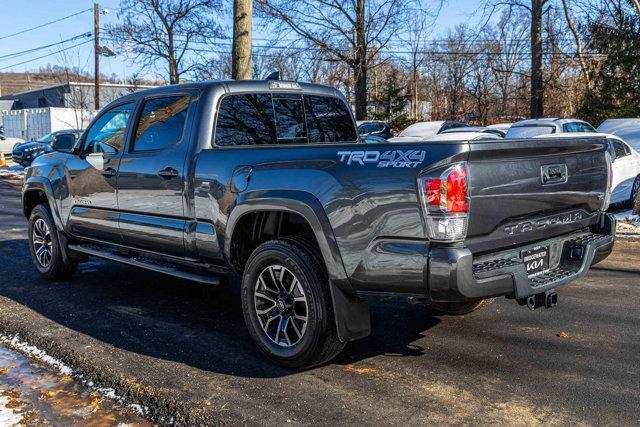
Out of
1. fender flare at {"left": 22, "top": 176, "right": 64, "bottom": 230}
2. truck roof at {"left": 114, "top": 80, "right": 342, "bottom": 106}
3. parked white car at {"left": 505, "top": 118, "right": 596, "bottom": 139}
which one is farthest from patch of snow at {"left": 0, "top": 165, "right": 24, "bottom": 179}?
truck roof at {"left": 114, "top": 80, "right": 342, "bottom": 106}

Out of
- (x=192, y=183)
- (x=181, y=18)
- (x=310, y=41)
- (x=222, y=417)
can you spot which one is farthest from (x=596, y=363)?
(x=181, y=18)

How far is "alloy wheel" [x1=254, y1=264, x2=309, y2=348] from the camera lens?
402 cm

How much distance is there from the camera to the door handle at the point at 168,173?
475cm

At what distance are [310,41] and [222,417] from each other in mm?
27719

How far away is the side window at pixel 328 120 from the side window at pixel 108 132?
5.52ft

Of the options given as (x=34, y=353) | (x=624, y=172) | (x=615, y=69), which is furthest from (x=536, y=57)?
(x=34, y=353)

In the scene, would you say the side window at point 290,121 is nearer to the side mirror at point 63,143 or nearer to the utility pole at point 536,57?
the side mirror at point 63,143

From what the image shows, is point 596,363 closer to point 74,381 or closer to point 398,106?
point 74,381

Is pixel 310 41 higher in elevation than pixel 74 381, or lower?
higher

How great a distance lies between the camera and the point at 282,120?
17.0 feet

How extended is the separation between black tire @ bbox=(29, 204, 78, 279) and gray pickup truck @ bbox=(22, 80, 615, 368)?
840 mm

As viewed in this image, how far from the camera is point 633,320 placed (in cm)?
495

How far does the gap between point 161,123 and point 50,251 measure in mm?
2532

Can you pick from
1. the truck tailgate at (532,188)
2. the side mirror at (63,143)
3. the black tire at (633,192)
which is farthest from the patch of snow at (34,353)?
the black tire at (633,192)
